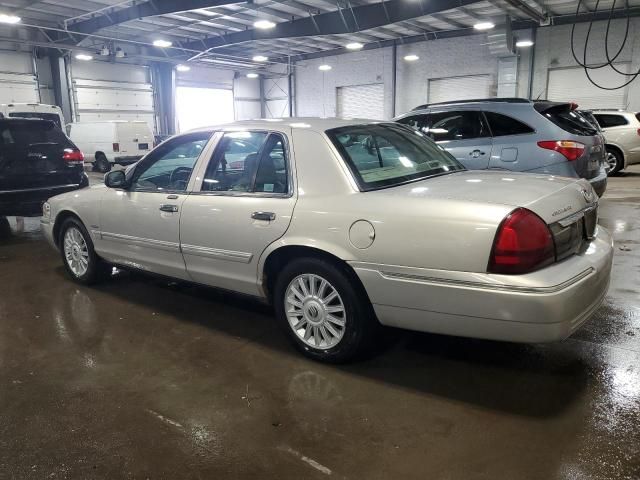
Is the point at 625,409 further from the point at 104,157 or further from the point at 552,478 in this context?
the point at 104,157

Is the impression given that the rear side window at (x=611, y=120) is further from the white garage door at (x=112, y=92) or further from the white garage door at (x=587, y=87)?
the white garage door at (x=112, y=92)

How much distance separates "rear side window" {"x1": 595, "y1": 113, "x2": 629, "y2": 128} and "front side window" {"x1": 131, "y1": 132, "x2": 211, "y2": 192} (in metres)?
11.6

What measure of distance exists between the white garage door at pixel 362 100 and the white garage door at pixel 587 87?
6673 mm

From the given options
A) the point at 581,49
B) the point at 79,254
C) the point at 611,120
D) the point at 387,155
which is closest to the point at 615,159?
the point at 611,120

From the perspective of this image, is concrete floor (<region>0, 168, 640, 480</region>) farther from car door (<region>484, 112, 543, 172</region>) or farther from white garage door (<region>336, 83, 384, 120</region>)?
white garage door (<region>336, 83, 384, 120</region>)

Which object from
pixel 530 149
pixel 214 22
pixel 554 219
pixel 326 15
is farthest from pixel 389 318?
pixel 214 22

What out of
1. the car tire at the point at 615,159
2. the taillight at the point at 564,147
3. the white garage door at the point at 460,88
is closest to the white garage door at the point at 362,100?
the white garage door at the point at 460,88

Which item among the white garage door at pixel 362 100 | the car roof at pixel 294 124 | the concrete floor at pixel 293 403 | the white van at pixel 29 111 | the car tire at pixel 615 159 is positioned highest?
the white garage door at pixel 362 100

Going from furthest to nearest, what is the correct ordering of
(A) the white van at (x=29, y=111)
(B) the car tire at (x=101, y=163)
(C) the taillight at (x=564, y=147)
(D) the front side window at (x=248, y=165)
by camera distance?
(B) the car tire at (x=101, y=163) → (A) the white van at (x=29, y=111) → (C) the taillight at (x=564, y=147) → (D) the front side window at (x=248, y=165)

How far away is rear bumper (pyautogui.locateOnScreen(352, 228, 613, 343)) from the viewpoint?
2398 millimetres

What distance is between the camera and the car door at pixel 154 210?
379 cm

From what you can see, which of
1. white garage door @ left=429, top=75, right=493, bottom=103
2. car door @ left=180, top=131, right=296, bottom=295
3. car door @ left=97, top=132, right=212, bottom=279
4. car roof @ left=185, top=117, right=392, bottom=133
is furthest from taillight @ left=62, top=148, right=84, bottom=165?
white garage door @ left=429, top=75, right=493, bottom=103

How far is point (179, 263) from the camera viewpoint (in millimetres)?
3805

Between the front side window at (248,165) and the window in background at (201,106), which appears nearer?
the front side window at (248,165)
